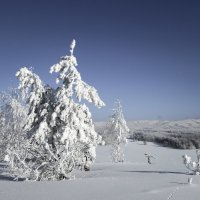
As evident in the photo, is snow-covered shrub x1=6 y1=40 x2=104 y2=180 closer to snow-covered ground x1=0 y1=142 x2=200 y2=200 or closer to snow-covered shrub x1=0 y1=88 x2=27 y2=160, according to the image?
snow-covered ground x1=0 y1=142 x2=200 y2=200

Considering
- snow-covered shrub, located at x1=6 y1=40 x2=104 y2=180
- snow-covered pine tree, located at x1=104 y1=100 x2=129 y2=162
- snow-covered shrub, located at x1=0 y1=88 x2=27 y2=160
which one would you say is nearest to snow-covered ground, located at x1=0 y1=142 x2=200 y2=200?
snow-covered shrub, located at x1=6 y1=40 x2=104 y2=180

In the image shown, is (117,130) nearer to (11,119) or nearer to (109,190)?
(11,119)

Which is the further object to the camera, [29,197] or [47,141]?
[47,141]

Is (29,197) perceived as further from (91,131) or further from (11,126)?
(11,126)

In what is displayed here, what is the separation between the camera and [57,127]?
705 inches

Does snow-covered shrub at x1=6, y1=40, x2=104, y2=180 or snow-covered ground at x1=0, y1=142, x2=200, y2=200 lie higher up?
snow-covered shrub at x1=6, y1=40, x2=104, y2=180

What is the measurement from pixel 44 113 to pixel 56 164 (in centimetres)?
271

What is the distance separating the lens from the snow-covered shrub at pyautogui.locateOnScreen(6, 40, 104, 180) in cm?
1673

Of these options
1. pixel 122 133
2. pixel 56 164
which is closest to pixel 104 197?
pixel 56 164

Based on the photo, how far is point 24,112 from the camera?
32.4 m

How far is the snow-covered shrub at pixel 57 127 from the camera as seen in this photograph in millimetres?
16734

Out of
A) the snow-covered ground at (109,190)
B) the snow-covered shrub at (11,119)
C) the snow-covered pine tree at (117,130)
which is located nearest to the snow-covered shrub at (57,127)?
the snow-covered ground at (109,190)

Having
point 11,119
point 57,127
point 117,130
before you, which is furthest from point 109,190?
point 117,130

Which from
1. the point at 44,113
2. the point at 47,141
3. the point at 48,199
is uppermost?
the point at 44,113
